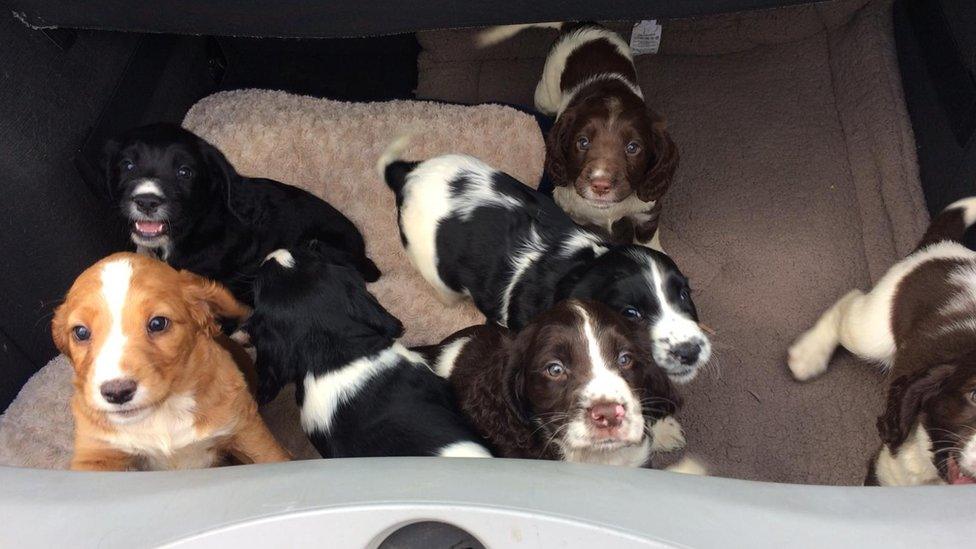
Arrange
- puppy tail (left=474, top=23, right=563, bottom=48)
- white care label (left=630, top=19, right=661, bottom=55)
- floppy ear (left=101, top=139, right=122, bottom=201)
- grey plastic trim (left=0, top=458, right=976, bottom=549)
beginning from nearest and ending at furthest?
1. grey plastic trim (left=0, top=458, right=976, bottom=549)
2. floppy ear (left=101, top=139, right=122, bottom=201)
3. white care label (left=630, top=19, right=661, bottom=55)
4. puppy tail (left=474, top=23, right=563, bottom=48)

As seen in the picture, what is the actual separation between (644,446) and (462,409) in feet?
1.97

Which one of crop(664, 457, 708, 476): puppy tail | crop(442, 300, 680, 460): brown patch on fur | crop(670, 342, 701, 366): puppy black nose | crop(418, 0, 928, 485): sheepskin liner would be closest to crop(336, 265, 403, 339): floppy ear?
crop(442, 300, 680, 460): brown patch on fur

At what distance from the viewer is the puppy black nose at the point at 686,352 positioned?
2217 mm

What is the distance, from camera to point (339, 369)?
7.18ft

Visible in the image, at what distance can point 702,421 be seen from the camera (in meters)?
2.82

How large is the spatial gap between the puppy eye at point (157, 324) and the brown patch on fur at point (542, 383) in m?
0.95

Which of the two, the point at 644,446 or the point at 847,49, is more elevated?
the point at 847,49

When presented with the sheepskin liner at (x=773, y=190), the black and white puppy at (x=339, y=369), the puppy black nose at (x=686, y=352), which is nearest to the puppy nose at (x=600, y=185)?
the sheepskin liner at (x=773, y=190)

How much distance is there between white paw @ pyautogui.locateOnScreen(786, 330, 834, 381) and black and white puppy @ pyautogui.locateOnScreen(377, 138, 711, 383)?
0.72 metres

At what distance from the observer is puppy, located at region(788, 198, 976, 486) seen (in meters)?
1.94

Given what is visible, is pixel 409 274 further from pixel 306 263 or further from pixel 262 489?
pixel 262 489

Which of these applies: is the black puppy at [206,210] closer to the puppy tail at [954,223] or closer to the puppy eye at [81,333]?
the puppy eye at [81,333]

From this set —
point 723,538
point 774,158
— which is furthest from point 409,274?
point 723,538

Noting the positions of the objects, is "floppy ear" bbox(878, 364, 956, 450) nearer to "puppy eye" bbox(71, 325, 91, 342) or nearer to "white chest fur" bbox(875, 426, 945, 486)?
"white chest fur" bbox(875, 426, 945, 486)
